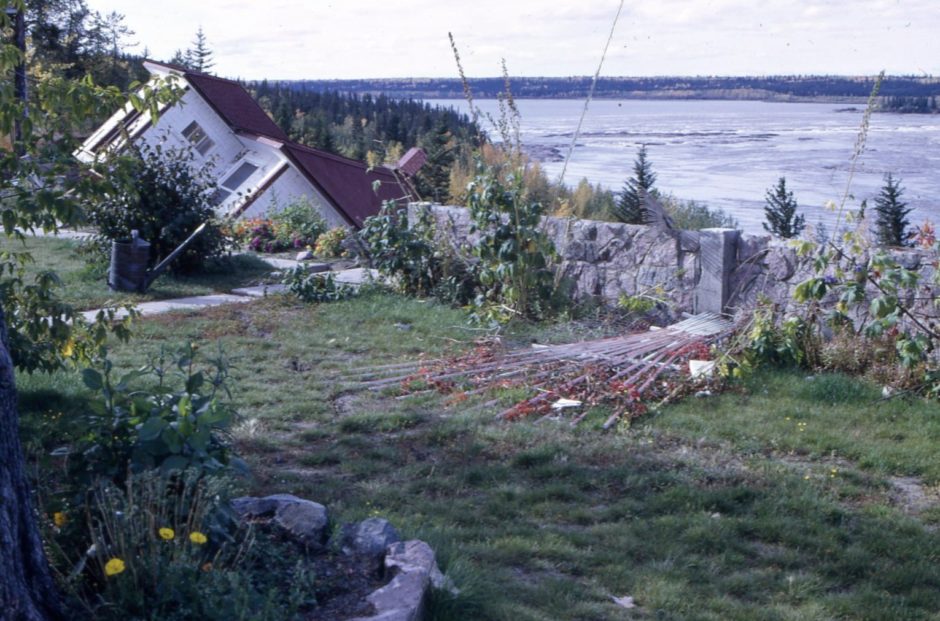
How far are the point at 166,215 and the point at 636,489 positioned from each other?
822 cm

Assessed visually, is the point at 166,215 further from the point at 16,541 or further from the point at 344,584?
the point at 16,541

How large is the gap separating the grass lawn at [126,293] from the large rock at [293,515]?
242 inches

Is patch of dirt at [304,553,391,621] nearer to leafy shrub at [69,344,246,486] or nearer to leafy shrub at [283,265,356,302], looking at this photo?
leafy shrub at [69,344,246,486]

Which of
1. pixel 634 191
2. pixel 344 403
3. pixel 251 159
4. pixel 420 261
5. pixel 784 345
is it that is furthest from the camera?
pixel 251 159

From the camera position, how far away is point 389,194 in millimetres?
17906

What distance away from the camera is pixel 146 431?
11.2ft

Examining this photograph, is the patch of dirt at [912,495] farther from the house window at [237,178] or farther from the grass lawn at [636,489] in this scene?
the house window at [237,178]

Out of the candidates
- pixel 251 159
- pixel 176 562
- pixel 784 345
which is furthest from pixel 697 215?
pixel 176 562

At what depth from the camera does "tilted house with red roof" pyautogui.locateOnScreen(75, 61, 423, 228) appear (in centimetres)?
1719

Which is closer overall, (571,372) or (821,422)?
(821,422)

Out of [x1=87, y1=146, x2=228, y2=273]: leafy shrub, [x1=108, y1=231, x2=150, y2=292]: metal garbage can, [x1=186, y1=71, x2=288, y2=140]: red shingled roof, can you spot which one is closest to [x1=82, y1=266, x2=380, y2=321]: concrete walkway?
[x1=108, y1=231, x2=150, y2=292]: metal garbage can

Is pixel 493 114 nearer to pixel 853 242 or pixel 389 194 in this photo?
pixel 853 242

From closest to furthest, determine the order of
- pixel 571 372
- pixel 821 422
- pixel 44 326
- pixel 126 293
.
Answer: pixel 44 326
pixel 821 422
pixel 571 372
pixel 126 293

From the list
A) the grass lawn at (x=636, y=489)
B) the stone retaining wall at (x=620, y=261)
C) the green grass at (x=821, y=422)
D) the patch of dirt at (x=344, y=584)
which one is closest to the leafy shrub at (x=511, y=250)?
the stone retaining wall at (x=620, y=261)
